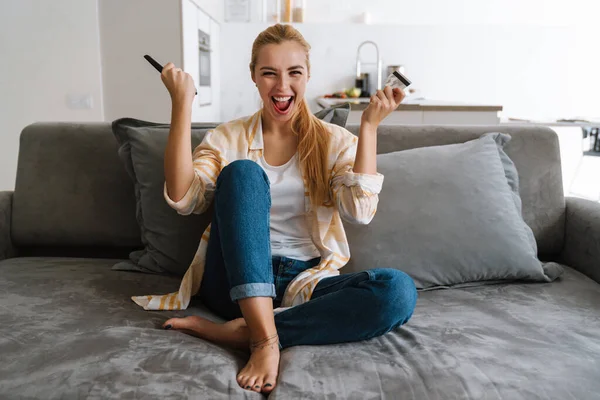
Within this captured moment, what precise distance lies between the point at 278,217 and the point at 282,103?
0.98ft

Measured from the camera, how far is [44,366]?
1.15 m

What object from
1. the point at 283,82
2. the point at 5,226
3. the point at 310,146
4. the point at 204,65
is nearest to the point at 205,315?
the point at 310,146

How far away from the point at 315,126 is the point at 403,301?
545 mm

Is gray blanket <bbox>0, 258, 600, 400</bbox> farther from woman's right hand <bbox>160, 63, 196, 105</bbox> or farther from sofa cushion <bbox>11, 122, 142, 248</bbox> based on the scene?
woman's right hand <bbox>160, 63, 196, 105</bbox>

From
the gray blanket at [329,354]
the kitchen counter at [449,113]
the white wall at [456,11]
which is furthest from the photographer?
the white wall at [456,11]

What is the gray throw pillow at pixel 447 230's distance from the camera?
1.64 meters

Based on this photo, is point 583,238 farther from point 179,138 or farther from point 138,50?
point 138,50

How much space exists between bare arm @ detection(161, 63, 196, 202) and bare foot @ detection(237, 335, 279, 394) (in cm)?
44

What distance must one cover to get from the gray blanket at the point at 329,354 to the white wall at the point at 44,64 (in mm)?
2204

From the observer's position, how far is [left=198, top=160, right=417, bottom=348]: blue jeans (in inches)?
50.8

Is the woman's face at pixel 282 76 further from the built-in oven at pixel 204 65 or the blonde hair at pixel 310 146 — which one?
the built-in oven at pixel 204 65

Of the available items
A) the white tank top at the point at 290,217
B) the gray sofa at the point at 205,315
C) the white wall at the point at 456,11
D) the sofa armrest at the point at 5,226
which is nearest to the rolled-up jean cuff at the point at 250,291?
the gray sofa at the point at 205,315

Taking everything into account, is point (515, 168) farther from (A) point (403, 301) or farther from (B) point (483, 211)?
(A) point (403, 301)

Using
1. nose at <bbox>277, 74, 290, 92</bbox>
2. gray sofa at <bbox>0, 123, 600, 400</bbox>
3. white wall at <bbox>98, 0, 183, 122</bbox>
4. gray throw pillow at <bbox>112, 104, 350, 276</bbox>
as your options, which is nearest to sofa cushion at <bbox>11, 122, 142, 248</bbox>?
gray sofa at <bbox>0, 123, 600, 400</bbox>
